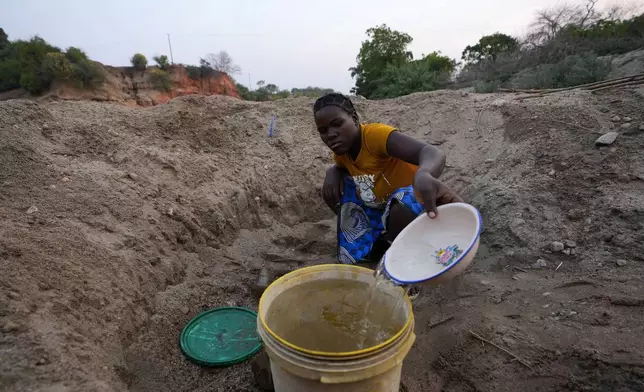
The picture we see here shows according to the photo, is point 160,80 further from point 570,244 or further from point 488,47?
point 570,244

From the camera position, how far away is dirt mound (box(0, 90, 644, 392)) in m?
1.52

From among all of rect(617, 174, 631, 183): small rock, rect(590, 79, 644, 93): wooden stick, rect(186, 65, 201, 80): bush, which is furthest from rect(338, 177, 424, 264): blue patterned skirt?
rect(186, 65, 201, 80): bush

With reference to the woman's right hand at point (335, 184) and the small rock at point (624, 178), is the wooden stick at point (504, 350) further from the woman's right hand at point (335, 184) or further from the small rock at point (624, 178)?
the small rock at point (624, 178)

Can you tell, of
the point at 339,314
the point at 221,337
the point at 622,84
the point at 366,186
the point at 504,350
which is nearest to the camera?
the point at 339,314

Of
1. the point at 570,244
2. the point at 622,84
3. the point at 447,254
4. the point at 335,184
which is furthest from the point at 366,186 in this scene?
the point at 622,84

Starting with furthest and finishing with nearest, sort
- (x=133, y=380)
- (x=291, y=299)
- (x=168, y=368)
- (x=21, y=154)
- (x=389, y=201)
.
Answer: (x=21, y=154)
(x=389, y=201)
(x=168, y=368)
(x=133, y=380)
(x=291, y=299)

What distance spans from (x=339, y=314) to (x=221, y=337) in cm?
85

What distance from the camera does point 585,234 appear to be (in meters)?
2.23

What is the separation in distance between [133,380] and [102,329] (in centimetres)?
27

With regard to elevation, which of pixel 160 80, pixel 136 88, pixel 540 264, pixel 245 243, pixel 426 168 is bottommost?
pixel 245 243

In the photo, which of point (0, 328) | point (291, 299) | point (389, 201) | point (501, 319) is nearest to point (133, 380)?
point (0, 328)

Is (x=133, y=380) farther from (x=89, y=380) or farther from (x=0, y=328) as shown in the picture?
(x=0, y=328)

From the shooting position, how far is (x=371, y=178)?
2.28 metres

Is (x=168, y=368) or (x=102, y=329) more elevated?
(x=102, y=329)
